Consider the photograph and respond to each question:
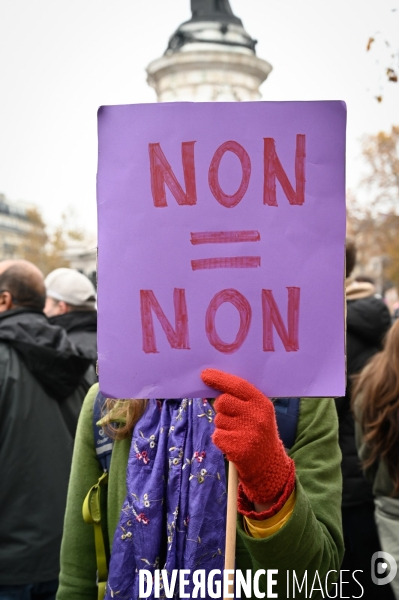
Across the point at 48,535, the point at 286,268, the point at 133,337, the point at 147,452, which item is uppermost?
the point at 286,268

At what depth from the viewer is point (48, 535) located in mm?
3006

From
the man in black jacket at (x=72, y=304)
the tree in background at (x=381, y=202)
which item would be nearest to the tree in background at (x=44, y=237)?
the tree in background at (x=381, y=202)

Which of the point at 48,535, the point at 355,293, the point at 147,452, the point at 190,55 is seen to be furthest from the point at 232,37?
the point at 147,452

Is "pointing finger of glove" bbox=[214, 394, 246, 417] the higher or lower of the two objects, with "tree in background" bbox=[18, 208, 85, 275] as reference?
lower

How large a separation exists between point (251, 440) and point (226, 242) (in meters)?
0.42

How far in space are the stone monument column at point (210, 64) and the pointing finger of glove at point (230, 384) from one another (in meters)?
12.8

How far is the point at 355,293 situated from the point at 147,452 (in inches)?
103

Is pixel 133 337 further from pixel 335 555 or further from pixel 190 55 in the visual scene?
pixel 190 55

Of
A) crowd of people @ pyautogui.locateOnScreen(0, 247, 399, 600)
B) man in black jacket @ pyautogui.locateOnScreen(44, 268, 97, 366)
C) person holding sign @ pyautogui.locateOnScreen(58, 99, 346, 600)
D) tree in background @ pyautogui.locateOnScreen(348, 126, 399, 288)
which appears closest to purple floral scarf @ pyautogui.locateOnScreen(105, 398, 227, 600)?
crowd of people @ pyautogui.locateOnScreen(0, 247, 399, 600)

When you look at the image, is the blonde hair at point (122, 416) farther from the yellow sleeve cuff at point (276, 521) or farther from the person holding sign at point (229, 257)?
the yellow sleeve cuff at point (276, 521)

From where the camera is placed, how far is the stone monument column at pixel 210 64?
13.8 m

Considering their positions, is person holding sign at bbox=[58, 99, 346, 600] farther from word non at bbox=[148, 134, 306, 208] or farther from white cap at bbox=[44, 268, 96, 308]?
white cap at bbox=[44, 268, 96, 308]

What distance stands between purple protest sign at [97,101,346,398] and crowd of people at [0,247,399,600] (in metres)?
0.11

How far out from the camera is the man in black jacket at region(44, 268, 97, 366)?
4348 mm
